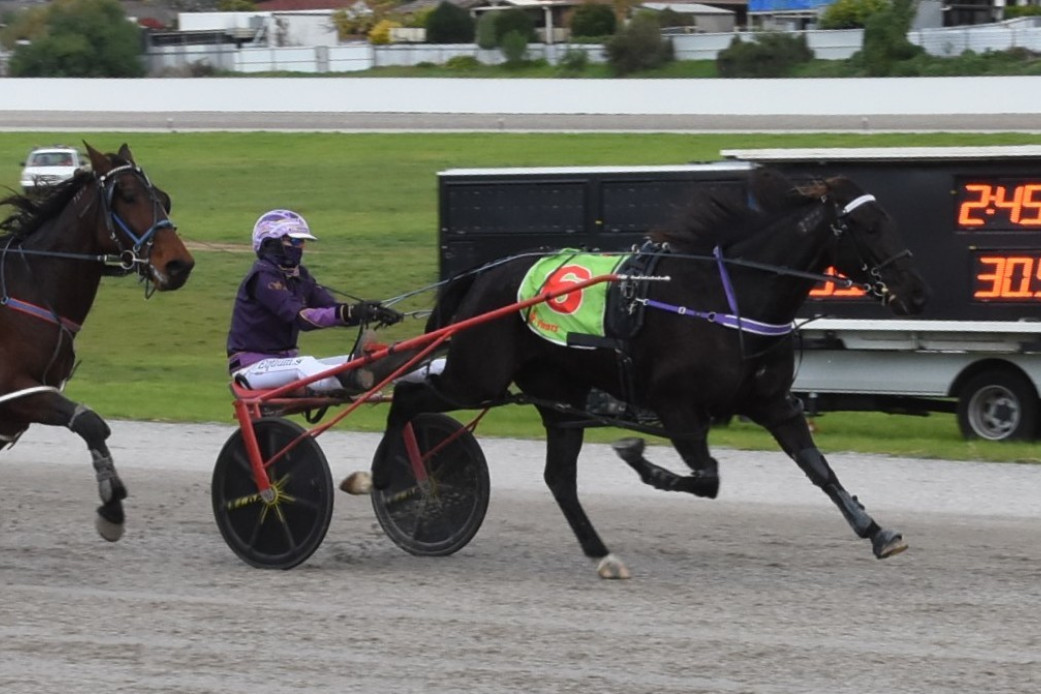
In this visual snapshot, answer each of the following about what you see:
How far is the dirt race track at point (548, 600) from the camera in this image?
5.57 meters

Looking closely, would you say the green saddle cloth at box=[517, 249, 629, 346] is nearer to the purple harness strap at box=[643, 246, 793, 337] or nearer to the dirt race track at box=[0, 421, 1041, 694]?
the purple harness strap at box=[643, 246, 793, 337]

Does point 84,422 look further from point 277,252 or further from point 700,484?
point 700,484

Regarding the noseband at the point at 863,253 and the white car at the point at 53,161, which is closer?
the noseband at the point at 863,253

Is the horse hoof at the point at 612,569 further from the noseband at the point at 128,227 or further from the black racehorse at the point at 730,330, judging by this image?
the noseband at the point at 128,227

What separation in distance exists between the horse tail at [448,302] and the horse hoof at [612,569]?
1.41m

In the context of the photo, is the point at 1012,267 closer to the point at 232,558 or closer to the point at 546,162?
the point at 232,558

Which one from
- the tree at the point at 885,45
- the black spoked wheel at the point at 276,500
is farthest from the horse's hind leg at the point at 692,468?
the tree at the point at 885,45

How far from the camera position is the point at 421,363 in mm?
7617

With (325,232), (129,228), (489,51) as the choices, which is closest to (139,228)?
(129,228)

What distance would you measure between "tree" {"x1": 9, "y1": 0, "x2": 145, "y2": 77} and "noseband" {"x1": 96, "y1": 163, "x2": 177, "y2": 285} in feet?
122

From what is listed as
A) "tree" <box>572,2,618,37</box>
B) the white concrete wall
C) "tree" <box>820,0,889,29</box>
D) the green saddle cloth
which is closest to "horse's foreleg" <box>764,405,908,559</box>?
the green saddle cloth

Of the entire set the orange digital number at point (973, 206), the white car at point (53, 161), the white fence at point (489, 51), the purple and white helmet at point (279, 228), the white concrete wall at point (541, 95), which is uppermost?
the purple and white helmet at point (279, 228)

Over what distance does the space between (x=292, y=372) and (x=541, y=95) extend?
28.7 m

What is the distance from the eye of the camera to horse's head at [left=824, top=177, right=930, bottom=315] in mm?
6848
